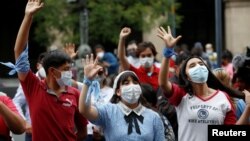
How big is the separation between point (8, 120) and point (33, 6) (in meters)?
1.34

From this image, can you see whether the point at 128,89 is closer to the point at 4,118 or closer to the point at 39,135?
the point at 39,135

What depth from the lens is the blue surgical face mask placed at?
7785 millimetres

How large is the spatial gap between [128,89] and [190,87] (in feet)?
2.35

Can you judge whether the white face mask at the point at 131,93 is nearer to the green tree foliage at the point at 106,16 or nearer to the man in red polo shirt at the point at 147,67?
the man in red polo shirt at the point at 147,67

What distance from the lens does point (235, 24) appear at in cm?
3550

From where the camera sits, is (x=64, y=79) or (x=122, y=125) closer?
(x=122, y=125)

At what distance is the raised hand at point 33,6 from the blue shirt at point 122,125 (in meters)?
1.07

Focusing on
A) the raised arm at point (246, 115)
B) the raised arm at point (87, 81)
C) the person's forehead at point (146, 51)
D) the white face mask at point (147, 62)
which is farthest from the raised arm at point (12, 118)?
the person's forehead at point (146, 51)

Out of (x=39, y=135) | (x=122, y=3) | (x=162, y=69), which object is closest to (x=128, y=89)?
(x=162, y=69)

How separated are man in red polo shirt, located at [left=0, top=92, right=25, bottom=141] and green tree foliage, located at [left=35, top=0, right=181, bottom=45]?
16294 mm

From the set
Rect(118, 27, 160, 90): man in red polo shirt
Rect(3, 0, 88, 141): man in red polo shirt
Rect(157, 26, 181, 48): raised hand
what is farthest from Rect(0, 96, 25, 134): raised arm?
Rect(118, 27, 160, 90): man in red polo shirt

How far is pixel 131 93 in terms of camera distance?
7.49 metres

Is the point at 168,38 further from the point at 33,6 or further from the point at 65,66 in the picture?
the point at 33,6

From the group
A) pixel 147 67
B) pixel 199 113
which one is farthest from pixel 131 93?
pixel 147 67
